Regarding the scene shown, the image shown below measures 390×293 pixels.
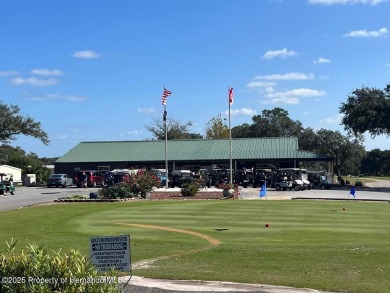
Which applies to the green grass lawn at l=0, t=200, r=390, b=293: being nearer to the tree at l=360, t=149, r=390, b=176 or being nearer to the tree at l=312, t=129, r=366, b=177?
the tree at l=312, t=129, r=366, b=177

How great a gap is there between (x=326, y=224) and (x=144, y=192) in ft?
70.2

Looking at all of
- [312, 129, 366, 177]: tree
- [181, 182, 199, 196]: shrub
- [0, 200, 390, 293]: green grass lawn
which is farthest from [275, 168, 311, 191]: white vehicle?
[312, 129, 366, 177]: tree

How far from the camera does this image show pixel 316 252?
45.8 feet

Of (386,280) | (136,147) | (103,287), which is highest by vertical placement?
(136,147)

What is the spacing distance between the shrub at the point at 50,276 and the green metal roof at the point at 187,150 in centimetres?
5781

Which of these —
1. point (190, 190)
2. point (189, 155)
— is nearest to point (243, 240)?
point (190, 190)

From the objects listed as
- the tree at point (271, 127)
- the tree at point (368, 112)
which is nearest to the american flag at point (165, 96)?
the tree at point (368, 112)

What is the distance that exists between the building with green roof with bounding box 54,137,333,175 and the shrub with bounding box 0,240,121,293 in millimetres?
57844

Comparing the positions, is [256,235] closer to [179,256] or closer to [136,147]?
[179,256]

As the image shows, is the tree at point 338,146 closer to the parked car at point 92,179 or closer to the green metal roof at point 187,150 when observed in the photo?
the green metal roof at point 187,150

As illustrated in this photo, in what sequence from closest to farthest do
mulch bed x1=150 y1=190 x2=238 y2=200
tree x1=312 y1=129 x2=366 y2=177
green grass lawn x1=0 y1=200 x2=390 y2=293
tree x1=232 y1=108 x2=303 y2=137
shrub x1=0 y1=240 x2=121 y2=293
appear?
shrub x1=0 y1=240 x2=121 y2=293
green grass lawn x1=0 y1=200 x2=390 y2=293
mulch bed x1=150 y1=190 x2=238 y2=200
tree x1=312 y1=129 x2=366 y2=177
tree x1=232 y1=108 x2=303 y2=137

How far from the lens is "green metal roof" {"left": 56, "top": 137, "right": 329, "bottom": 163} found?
65.5 m

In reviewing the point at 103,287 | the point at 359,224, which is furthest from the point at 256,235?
the point at 103,287

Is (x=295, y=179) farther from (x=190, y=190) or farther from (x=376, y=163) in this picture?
(x=376, y=163)
